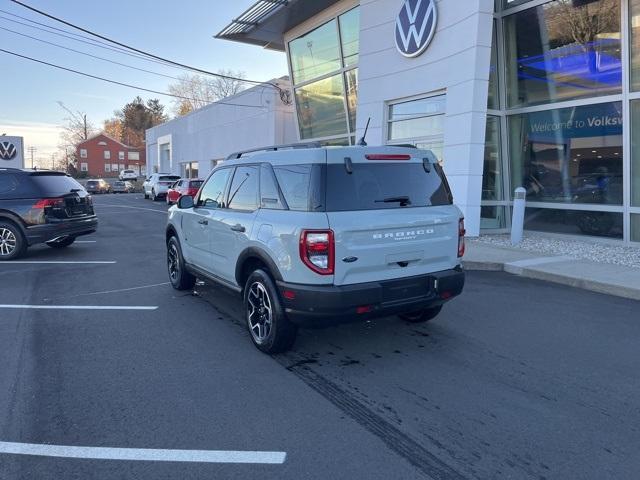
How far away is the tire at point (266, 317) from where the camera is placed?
14.8 ft

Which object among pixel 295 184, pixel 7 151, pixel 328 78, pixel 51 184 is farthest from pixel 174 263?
pixel 7 151

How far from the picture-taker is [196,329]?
18.1ft

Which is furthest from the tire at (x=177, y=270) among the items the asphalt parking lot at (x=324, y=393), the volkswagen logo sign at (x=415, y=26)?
the volkswagen logo sign at (x=415, y=26)

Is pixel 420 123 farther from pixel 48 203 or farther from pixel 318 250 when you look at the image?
pixel 318 250

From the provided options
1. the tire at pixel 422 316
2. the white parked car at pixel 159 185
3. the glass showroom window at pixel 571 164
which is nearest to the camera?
the tire at pixel 422 316

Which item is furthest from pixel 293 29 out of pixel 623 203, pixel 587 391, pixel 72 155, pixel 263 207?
pixel 72 155

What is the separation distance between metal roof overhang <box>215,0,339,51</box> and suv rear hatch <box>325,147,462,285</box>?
15.3 metres

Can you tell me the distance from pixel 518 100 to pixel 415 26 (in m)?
3.30

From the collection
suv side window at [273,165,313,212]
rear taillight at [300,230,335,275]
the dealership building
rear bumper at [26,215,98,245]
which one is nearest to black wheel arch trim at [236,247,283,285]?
rear taillight at [300,230,335,275]

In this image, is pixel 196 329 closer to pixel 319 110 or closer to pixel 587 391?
pixel 587 391

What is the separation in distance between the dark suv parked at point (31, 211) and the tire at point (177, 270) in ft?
12.2

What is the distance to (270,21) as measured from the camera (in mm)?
19984

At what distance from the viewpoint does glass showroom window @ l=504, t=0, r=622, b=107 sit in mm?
10672

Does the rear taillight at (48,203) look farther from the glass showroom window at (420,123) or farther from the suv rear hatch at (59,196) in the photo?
the glass showroom window at (420,123)
